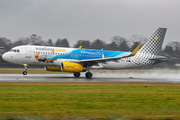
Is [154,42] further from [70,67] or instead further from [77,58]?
[70,67]

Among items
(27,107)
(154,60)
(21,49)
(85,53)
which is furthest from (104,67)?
(27,107)

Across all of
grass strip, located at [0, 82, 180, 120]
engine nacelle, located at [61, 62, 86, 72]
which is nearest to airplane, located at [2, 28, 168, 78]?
engine nacelle, located at [61, 62, 86, 72]

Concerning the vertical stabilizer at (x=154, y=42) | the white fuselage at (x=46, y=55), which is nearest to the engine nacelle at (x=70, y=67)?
the white fuselage at (x=46, y=55)

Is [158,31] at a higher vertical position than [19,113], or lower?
higher

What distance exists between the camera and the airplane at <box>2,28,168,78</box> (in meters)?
27.3

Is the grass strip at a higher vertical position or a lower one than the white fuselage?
lower

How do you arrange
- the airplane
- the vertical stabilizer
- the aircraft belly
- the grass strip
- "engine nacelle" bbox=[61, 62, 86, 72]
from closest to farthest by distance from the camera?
the grass strip < "engine nacelle" bbox=[61, 62, 86, 72] < the airplane < the aircraft belly < the vertical stabilizer

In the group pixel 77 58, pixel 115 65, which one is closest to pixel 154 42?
pixel 115 65

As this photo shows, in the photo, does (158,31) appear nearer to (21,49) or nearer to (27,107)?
(21,49)

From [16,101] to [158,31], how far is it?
25.5 m

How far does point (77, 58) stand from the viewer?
29.0m

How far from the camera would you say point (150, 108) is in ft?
31.3

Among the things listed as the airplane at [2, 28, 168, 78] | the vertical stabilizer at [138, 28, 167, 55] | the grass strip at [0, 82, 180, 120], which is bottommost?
the grass strip at [0, 82, 180, 120]

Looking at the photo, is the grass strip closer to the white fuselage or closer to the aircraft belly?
the white fuselage
